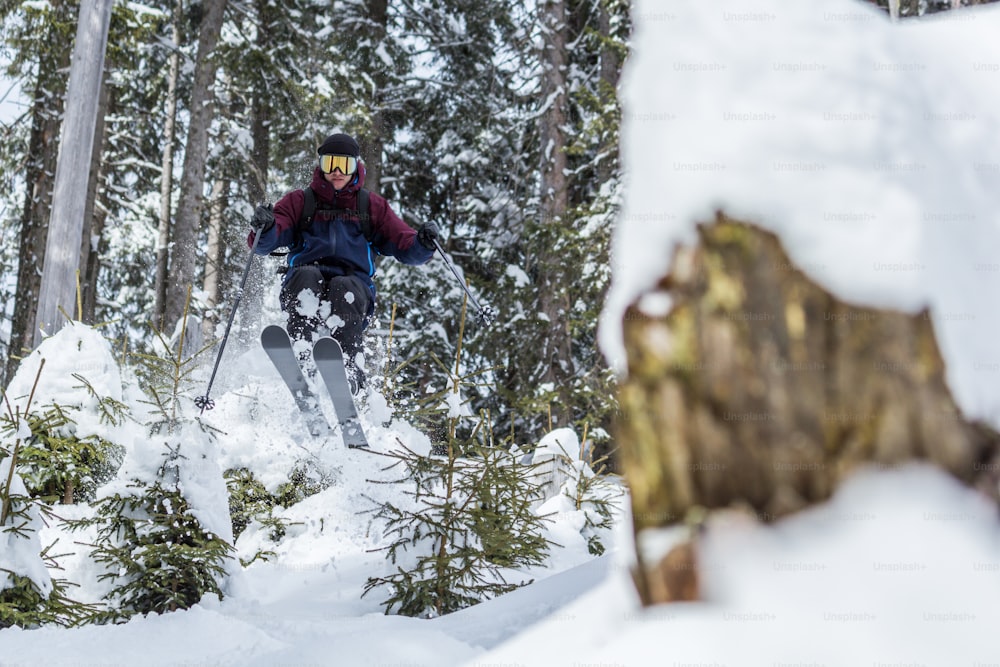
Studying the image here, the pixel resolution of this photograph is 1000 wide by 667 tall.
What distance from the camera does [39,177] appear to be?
11062 mm

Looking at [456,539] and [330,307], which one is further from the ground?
[330,307]

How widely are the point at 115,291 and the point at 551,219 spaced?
1233cm

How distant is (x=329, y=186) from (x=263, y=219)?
68 cm

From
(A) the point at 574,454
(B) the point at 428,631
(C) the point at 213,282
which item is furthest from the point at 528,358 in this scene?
(B) the point at 428,631

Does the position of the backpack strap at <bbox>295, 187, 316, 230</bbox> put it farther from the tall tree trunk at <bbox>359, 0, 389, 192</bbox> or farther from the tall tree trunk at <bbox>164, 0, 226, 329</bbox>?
the tall tree trunk at <bbox>164, 0, 226, 329</bbox>

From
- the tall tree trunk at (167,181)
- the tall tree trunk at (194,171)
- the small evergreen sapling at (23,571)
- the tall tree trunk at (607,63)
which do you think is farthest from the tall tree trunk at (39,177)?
the small evergreen sapling at (23,571)

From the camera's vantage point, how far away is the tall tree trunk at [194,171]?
38.3ft

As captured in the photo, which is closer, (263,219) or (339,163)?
(263,219)

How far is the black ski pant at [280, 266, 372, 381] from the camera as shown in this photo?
5.38 m

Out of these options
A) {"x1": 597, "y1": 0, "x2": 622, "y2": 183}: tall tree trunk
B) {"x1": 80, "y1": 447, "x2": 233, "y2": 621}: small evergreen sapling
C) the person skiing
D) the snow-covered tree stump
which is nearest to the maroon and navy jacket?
the person skiing

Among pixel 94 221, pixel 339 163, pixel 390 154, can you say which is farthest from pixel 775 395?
pixel 94 221

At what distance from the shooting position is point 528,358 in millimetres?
11492

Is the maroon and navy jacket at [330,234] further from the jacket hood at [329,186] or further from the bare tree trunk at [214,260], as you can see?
the bare tree trunk at [214,260]

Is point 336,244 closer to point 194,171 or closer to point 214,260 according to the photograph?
point 194,171
